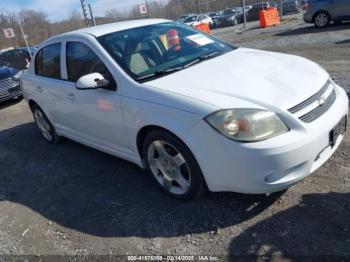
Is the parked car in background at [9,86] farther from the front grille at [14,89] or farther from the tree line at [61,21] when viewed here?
the tree line at [61,21]

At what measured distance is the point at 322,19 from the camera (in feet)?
45.9

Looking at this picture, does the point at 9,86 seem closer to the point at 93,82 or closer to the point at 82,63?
the point at 82,63

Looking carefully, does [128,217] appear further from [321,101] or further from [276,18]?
[276,18]

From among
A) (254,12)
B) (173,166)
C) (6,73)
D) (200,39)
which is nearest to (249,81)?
(173,166)

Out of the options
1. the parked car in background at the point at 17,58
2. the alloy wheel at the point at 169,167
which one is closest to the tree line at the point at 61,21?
the parked car in background at the point at 17,58

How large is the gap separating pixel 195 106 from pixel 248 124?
441 mm

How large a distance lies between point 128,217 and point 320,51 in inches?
319

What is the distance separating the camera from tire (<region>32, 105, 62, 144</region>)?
17.7 ft

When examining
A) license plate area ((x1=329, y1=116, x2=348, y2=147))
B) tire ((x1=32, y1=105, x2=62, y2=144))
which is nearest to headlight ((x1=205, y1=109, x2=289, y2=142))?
license plate area ((x1=329, y1=116, x2=348, y2=147))

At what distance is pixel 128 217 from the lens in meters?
3.34

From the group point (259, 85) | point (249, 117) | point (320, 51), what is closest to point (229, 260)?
point (249, 117)

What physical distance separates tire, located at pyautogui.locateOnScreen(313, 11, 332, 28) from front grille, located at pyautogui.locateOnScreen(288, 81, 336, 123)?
40.3ft

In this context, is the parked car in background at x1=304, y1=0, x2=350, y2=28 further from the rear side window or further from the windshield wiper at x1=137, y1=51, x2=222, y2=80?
the rear side window

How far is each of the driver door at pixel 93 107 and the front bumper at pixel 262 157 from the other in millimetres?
1069
